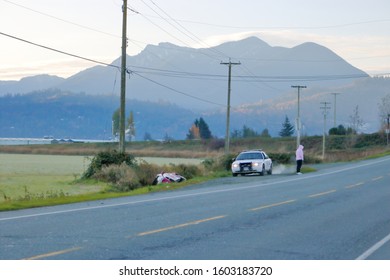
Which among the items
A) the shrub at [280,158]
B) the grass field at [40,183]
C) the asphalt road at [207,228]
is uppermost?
the asphalt road at [207,228]

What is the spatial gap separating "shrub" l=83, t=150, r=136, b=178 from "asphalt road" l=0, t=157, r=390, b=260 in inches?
529

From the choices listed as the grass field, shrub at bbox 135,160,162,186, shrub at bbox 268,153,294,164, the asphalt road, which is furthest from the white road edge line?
shrub at bbox 268,153,294,164

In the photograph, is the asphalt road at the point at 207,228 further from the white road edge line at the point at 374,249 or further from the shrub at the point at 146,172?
the shrub at the point at 146,172

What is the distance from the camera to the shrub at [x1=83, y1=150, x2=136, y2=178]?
39.2 meters

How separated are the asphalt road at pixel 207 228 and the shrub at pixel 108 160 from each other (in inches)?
529

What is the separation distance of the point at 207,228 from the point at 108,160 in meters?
23.9

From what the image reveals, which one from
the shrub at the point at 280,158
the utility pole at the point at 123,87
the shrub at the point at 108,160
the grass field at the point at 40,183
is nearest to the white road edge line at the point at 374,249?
the grass field at the point at 40,183

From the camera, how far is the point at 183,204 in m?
22.2

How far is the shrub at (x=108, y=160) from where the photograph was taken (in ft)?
128

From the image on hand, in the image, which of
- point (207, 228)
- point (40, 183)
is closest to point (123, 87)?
point (40, 183)

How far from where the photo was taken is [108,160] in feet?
129

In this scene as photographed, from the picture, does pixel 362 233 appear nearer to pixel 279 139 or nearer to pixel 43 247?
pixel 43 247

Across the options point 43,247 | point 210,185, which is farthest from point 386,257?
point 210,185

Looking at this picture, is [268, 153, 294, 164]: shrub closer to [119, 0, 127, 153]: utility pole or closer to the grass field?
the grass field
